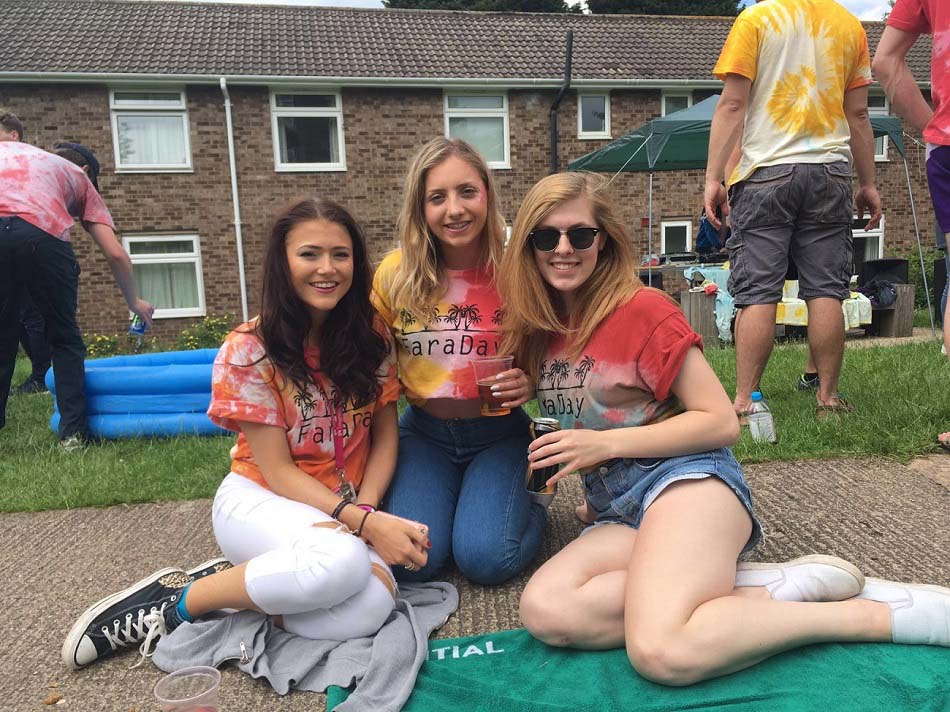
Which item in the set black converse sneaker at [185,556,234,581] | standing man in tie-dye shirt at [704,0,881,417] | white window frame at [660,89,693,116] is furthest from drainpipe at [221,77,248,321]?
black converse sneaker at [185,556,234,581]

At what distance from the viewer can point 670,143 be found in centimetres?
1148

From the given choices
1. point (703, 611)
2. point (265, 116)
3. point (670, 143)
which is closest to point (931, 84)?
point (703, 611)

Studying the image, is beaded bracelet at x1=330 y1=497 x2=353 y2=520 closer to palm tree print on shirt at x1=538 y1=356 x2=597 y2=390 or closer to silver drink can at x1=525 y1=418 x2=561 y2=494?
silver drink can at x1=525 y1=418 x2=561 y2=494

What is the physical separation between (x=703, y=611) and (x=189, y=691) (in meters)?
1.28

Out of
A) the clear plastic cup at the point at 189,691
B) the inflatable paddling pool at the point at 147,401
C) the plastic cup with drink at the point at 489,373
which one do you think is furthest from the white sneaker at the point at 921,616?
the inflatable paddling pool at the point at 147,401

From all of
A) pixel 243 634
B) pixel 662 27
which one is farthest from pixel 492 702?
pixel 662 27

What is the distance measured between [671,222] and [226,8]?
11323mm

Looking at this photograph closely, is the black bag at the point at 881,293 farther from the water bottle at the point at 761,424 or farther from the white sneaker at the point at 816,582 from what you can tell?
the white sneaker at the point at 816,582

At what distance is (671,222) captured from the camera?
50.1 feet

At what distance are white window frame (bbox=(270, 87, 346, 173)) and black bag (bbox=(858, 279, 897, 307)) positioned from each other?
9.56m

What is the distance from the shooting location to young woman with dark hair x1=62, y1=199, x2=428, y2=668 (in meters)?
2.08

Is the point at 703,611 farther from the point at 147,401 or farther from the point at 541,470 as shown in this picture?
the point at 147,401

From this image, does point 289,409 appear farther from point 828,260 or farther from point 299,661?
point 828,260

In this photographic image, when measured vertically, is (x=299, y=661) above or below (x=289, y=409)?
below
